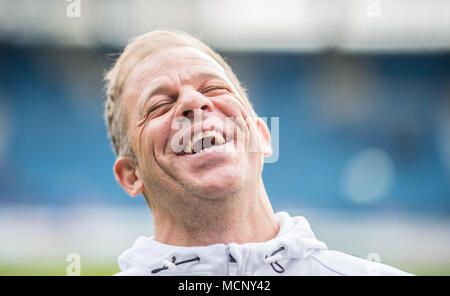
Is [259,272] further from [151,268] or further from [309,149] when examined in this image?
[309,149]

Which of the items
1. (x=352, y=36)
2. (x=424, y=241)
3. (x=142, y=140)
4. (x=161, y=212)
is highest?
(x=352, y=36)

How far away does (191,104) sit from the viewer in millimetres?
1532

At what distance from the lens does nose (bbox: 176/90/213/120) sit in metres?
1.53

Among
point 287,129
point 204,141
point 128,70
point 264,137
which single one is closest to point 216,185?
point 204,141

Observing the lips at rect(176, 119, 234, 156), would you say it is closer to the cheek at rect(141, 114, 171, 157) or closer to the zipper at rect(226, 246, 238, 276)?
the cheek at rect(141, 114, 171, 157)

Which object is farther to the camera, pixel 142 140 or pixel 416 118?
pixel 416 118

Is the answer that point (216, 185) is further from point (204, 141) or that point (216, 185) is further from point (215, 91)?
point (215, 91)

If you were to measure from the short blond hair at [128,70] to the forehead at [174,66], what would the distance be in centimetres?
4

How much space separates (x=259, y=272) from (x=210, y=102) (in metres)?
0.55

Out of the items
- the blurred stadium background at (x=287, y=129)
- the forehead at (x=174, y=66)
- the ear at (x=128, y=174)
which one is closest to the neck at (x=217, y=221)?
the ear at (x=128, y=174)

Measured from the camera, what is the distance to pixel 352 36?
5.30 metres

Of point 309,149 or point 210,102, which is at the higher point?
point 309,149

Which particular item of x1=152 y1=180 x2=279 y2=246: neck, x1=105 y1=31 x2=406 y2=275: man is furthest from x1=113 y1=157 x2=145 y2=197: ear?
x1=152 y1=180 x2=279 y2=246: neck

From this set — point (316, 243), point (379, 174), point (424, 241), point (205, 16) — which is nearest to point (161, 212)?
point (316, 243)
